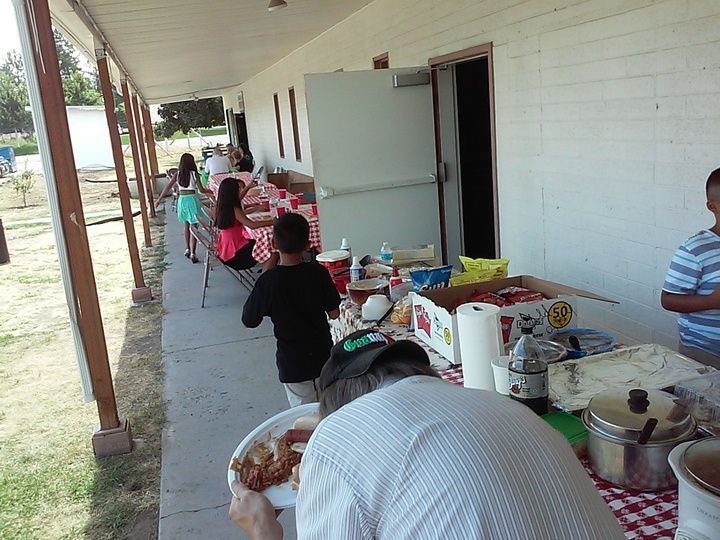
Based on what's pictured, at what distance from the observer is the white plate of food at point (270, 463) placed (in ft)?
5.48

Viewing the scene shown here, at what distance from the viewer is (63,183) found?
342 centimetres

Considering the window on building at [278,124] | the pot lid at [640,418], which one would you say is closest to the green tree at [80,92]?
the window on building at [278,124]

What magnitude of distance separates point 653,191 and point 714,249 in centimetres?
97

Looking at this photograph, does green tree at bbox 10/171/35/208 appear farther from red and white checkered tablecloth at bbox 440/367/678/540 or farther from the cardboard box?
red and white checkered tablecloth at bbox 440/367/678/540

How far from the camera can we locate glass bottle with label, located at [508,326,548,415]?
5.86 ft

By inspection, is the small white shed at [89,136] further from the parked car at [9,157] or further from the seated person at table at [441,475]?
the seated person at table at [441,475]

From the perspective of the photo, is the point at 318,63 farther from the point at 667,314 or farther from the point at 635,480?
the point at 635,480

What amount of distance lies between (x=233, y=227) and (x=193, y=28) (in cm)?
277

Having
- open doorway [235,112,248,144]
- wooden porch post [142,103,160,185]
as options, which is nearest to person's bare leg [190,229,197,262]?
wooden porch post [142,103,160,185]

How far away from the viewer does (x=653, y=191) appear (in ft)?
11.0

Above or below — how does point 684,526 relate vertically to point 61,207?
below

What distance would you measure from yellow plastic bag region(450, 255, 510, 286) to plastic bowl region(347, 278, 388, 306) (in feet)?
1.30

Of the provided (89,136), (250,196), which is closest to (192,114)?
(89,136)

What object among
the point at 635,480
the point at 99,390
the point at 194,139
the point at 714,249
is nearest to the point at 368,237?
the point at 99,390
